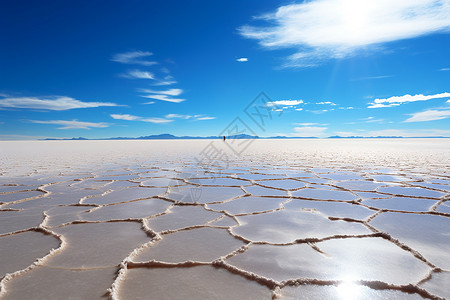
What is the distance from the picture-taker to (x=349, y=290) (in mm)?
1046

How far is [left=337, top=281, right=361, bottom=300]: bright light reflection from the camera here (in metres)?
1.01

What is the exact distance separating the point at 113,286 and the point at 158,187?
217 centimetres

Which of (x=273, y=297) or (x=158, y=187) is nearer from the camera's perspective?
(x=273, y=297)

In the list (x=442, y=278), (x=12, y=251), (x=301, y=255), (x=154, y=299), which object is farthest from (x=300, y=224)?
(x=12, y=251)

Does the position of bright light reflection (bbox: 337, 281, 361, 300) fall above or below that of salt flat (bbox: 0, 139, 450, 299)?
below

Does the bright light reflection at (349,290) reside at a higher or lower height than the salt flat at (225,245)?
lower

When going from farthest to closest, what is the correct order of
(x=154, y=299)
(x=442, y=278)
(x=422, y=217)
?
(x=422, y=217) → (x=442, y=278) → (x=154, y=299)

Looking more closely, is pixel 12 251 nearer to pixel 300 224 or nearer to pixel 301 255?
pixel 301 255

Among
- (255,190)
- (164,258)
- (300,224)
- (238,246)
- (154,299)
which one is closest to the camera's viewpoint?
(154,299)

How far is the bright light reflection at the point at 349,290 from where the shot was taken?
1.01m

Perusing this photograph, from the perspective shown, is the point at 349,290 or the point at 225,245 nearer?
the point at 349,290

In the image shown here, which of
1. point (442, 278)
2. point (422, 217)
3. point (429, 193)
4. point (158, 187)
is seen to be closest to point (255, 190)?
point (158, 187)

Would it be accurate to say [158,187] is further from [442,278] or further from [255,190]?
[442,278]

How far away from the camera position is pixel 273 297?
100 cm
